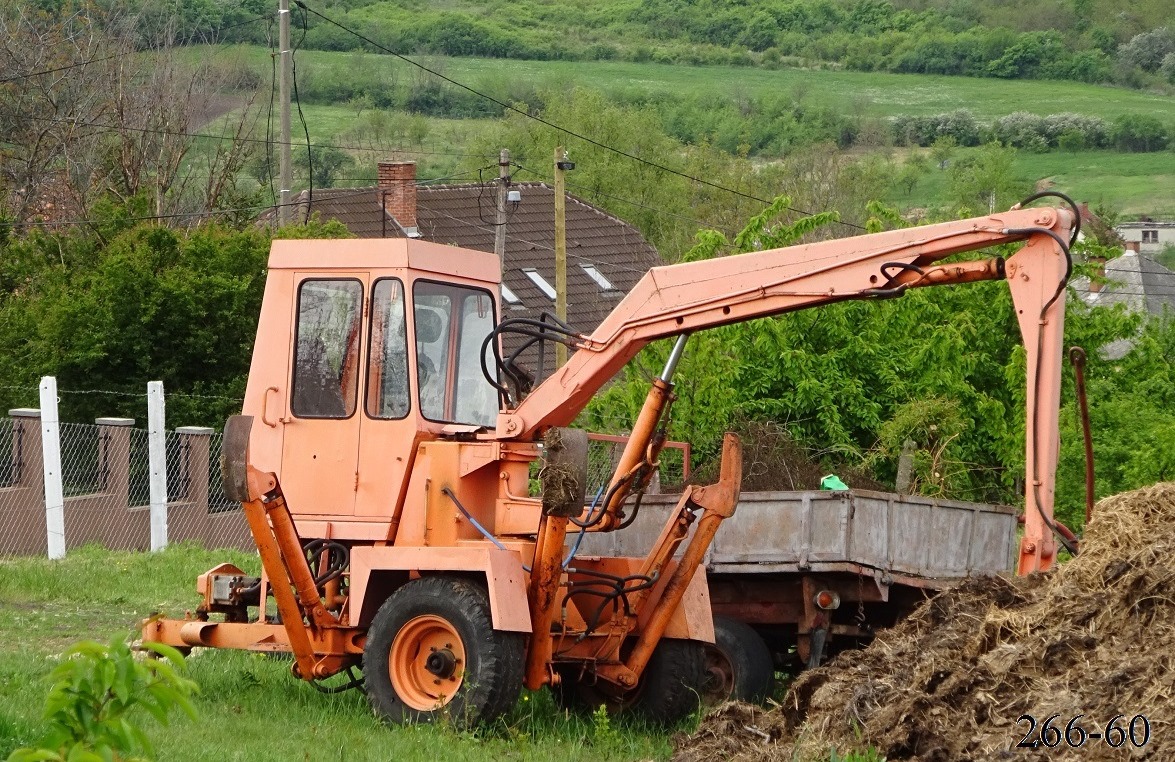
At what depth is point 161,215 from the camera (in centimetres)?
3572

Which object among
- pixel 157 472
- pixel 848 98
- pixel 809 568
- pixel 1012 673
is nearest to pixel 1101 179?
pixel 848 98

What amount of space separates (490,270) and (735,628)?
304cm

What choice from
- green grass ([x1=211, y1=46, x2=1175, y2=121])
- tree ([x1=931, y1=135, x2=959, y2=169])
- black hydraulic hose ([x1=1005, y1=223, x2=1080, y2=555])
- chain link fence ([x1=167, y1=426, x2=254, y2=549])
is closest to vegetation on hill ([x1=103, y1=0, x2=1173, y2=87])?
green grass ([x1=211, y1=46, x2=1175, y2=121])

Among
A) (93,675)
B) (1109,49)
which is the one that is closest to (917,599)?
(93,675)

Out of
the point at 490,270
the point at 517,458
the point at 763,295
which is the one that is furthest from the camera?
the point at 490,270

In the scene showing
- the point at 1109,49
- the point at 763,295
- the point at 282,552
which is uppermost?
the point at 1109,49

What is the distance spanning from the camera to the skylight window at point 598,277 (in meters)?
44.4

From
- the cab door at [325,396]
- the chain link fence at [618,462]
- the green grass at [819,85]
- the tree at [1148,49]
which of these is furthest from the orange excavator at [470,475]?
the tree at [1148,49]

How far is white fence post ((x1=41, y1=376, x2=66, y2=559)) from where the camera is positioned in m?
18.7

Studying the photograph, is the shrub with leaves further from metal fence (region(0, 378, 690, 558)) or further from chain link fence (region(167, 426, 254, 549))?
chain link fence (region(167, 426, 254, 549))

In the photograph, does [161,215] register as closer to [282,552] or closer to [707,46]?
[282,552]

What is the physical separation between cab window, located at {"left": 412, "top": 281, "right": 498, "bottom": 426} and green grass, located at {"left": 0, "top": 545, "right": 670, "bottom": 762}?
196 cm

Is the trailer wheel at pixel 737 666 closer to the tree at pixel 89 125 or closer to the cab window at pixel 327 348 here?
the cab window at pixel 327 348

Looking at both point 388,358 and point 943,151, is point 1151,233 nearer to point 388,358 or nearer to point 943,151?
point 943,151
